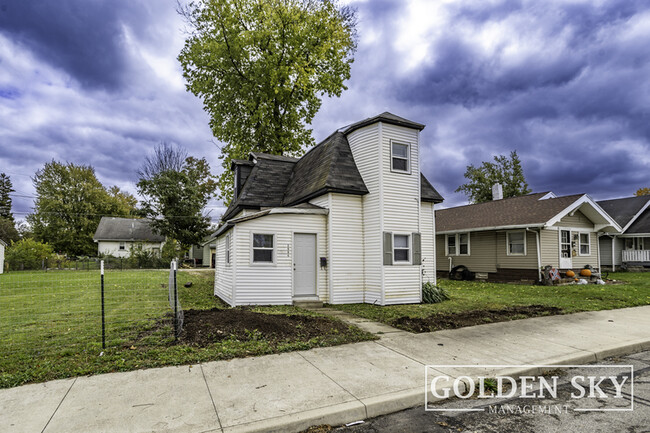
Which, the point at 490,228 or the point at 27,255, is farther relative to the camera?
the point at 27,255

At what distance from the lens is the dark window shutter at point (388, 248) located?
1141cm

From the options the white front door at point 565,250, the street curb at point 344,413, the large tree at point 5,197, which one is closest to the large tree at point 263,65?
the white front door at point 565,250

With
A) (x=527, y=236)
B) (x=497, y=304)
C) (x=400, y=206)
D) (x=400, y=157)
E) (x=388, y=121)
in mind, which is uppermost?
(x=388, y=121)

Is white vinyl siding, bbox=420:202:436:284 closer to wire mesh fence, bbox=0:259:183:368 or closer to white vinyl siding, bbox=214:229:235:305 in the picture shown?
white vinyl siding, bbox=214:229:235:305

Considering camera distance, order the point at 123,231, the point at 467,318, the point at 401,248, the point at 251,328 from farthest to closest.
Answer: the point at 123,231 → the point at 401,248 → the point at 467,318 → the point at 251,328

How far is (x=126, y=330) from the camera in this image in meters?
7.01

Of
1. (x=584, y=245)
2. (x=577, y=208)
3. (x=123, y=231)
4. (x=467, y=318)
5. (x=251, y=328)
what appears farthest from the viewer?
(x=123, y=231)

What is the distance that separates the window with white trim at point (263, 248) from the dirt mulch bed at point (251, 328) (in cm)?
293

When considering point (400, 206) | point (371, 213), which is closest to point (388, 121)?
point (400, 206)

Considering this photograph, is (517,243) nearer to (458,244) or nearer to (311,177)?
(458,244)

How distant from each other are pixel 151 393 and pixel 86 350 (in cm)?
240

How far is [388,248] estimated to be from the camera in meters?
11.4

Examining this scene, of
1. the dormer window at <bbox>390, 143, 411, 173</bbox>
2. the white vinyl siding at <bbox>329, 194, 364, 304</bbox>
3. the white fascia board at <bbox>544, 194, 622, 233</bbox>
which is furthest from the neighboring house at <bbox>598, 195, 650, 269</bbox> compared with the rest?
the white vinyl siding at <bbox>329, 194, 364, 304</bbox>

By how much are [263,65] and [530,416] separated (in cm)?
2267
